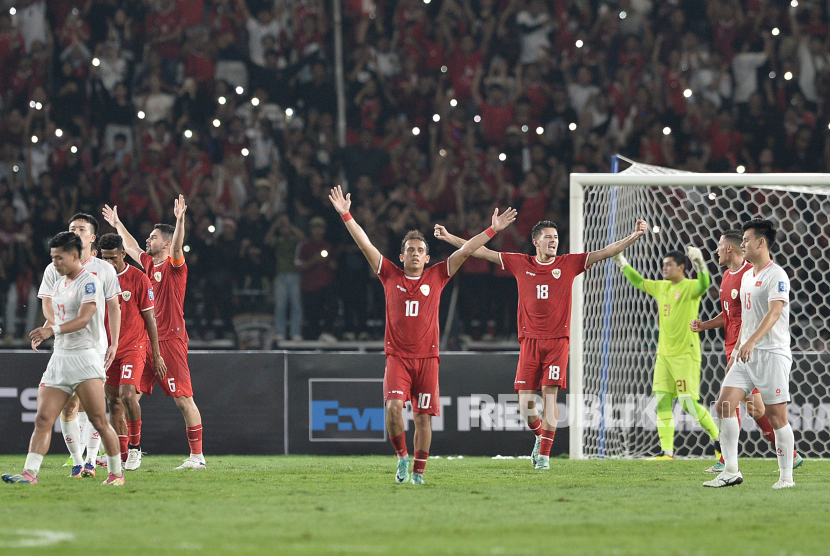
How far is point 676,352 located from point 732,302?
53.9 inches

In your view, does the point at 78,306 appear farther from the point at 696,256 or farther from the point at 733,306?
the point at 696,256

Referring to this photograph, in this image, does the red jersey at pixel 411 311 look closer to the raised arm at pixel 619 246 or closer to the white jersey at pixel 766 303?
the raised arm at pixel 619 246

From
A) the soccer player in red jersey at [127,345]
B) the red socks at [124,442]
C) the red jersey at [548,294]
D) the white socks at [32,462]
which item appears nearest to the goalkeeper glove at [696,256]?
the red jersey at [548,294]

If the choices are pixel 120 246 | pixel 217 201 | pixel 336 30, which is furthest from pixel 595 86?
pixel 120 246

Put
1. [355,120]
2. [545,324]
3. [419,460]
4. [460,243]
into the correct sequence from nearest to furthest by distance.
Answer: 1. [419,460]
2. [460,243]
3. [545,324]
4. [355,120]

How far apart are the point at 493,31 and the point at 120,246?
10.4 metres

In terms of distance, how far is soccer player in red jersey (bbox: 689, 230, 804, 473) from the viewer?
31.7 feet

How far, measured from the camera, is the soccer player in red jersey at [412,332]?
322 inches

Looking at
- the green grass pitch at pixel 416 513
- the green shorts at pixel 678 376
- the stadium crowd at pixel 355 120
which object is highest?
the stadium crowd at pixel 355 120

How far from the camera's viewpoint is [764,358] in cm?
789

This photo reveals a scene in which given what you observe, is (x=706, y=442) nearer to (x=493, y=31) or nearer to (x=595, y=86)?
(x=595, y=86)

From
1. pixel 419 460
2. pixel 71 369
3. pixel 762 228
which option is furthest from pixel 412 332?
pixel 762 228

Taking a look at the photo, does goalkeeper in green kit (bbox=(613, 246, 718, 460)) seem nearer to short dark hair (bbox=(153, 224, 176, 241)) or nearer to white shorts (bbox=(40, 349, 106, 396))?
short dark hair (bbox=(153, 224, 176, 241))

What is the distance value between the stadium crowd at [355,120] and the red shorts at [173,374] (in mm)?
4303
